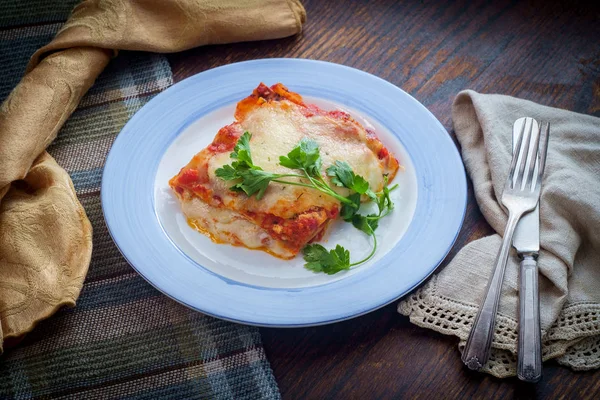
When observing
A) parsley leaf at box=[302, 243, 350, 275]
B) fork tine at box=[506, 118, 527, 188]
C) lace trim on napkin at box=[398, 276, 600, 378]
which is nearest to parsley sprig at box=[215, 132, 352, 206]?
parsley leaf at box=[302, 243, 350, 275]

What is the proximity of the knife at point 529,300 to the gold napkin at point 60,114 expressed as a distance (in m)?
0.94

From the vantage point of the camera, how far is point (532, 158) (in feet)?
5.52

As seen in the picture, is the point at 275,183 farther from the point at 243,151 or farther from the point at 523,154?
the point at 523,154

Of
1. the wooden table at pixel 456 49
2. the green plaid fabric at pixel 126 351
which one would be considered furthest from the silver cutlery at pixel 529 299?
the green plaid fabric at pixel 126 351

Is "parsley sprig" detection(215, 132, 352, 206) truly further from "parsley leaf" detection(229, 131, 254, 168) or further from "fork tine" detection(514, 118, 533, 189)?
"fork tine" detection(514, 118, 533, 189)

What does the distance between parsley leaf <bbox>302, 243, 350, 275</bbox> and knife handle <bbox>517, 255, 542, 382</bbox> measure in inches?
15.3

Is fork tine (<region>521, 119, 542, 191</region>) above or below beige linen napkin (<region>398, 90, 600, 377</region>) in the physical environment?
above

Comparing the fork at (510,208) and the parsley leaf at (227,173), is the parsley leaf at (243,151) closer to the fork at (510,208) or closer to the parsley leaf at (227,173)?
the parsley leaf at (227,173)

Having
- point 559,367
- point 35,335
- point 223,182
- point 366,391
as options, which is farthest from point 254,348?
point 559,367

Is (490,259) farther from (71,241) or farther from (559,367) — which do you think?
(71,241)

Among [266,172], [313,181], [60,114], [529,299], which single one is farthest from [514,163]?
[60,114]

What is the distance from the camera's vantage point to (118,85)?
1.98 metres

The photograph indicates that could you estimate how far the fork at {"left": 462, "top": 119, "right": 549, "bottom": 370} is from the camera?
1409 millimetres

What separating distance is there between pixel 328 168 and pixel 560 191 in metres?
0.56
